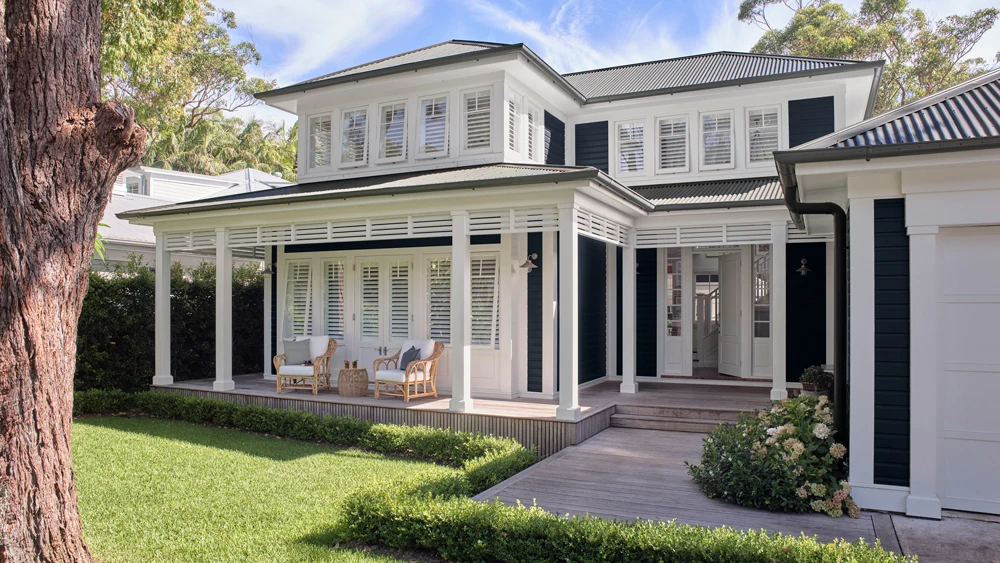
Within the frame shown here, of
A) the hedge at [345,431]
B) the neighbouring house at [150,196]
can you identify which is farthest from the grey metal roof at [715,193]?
the neighbouring house at [150,196]

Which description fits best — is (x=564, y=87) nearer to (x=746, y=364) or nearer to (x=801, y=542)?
(x=746, y=364)

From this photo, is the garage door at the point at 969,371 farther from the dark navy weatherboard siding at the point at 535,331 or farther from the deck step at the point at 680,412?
the dark navy weatherboard siding at the point at 535,331

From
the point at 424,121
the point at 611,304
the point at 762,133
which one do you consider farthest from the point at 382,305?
the point at 762,133

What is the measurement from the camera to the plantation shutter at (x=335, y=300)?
1196 cm

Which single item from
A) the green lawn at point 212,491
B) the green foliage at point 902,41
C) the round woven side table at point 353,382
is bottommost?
the green lawn at point 212,491

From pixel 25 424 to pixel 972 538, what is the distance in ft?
19.6

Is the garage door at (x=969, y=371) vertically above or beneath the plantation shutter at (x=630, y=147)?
beneath

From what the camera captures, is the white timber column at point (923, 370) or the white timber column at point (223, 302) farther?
the white timber column at point (223, 302)

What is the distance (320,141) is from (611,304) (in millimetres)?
5672

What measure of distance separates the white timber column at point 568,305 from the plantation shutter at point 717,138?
15.5ft

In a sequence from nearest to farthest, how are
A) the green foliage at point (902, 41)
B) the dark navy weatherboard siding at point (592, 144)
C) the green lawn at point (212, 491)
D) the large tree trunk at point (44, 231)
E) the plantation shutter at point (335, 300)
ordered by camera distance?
the large tree trunk at point (44, 231), the green lawn at point (212, 491), the plantation shutter at point (335, 300), the dark navy weatherboard siding at point (592, 144), the green foliage at point (902, 41)

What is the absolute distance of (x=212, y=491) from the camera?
22.3 ft

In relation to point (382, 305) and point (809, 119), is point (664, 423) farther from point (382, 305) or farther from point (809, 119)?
point (809, 119)

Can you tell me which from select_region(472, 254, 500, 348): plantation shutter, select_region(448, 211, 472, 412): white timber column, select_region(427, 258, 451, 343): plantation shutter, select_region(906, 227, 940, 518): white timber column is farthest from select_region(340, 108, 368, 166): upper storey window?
select_region(906, 227, 940, 518): white timber column
